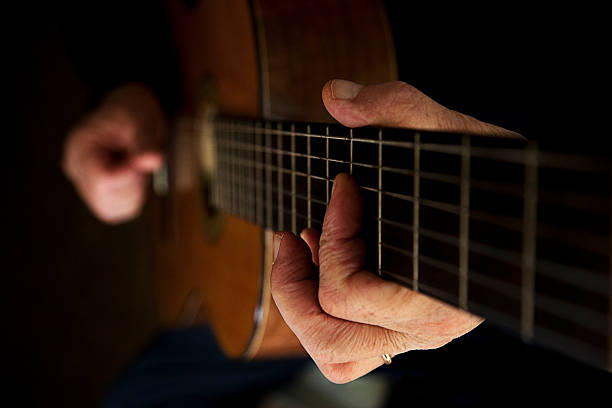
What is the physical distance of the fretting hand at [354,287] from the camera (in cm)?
41

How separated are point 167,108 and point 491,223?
80 centimetres

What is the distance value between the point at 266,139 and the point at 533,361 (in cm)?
33

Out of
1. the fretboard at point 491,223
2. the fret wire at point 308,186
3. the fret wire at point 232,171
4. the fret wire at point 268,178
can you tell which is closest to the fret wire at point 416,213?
the fretboard at point 491,223

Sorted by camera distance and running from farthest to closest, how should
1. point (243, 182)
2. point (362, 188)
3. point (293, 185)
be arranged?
point (243, 182)
point (293, 185)
point (362, 188)

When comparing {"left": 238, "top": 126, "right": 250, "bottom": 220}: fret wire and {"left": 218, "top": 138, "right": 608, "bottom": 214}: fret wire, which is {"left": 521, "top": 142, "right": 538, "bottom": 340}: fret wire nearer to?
{"left": 218, "top": 138, "right": 608, "bottom": 214}: fret wire

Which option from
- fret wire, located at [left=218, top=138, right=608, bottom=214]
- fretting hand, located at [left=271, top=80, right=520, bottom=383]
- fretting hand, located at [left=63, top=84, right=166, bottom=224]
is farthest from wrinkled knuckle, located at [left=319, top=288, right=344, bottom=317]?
fretting hand, located at [left=63, top=84, right=166, bottom=224]

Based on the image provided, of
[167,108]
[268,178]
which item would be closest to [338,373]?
[268,178]

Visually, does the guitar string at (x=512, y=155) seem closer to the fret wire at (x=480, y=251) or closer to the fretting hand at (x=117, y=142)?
the fret wire at (x=480, y=251)

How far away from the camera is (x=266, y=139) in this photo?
22.6 inches

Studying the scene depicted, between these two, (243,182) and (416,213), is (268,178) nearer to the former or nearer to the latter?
(243,182)

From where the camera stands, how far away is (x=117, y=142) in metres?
1.03

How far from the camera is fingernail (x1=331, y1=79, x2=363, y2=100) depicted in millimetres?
432

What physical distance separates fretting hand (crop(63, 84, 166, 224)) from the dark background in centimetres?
4

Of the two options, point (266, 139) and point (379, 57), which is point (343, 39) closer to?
point (379, 57)
